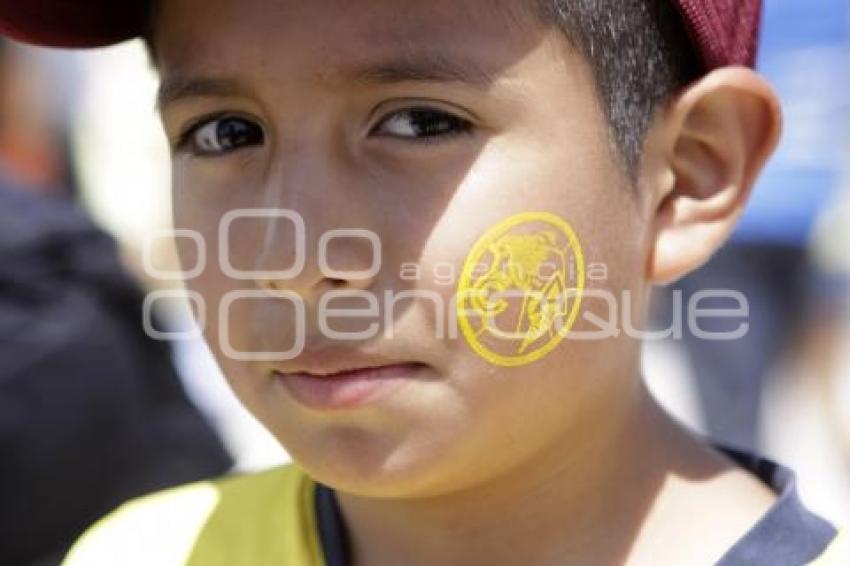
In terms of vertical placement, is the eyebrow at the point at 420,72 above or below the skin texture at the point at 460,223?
above

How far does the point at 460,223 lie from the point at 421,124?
0.11 m

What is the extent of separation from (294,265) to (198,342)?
3047 mm

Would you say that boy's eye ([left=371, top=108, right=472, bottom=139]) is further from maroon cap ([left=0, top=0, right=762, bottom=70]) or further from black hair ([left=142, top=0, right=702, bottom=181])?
maroon cap ([left=0, top=0, right=762, bottom=70])

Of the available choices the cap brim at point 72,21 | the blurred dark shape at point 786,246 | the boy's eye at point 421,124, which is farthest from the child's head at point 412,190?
the blurred dark shape at point 786,246

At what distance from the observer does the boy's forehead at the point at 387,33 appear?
1611 mm

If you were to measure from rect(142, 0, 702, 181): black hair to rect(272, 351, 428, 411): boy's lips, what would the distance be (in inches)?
13.7

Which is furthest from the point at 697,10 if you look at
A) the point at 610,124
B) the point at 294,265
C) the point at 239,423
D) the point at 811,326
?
the point at 239,423

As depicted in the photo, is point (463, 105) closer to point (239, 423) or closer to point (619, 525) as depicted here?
point (619, 525)

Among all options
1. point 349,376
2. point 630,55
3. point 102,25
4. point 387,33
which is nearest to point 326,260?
point 349,376

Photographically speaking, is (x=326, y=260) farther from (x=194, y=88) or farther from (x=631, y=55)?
(x=631, y=55)

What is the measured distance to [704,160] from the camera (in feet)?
6.03

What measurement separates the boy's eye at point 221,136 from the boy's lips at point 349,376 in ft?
0.83

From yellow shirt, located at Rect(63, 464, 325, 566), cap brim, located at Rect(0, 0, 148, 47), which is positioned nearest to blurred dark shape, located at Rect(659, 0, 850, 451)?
yellow shirt, located at Rect(63, 464, 325, 566)

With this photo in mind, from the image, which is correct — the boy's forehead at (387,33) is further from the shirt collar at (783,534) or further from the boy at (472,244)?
the shirt collar at (783,534)
